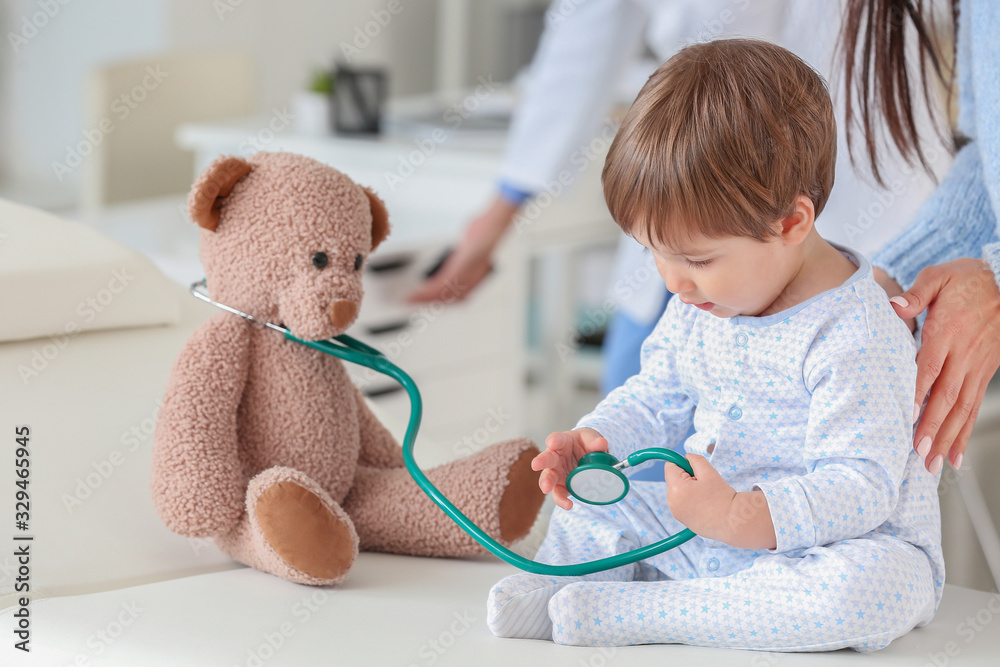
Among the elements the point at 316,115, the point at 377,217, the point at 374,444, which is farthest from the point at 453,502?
the point at 316,115

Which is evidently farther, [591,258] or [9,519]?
[591,258]

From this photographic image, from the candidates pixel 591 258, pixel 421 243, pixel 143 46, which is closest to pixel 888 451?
pixel 421 243

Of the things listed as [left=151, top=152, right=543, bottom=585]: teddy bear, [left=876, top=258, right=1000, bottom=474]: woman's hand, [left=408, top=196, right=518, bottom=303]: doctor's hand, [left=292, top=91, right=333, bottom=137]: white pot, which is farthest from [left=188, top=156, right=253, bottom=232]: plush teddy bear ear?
[left=292, top=91, right=333, bottom=137]: white pot

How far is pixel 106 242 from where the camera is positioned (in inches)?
38.7

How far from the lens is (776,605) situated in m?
0.61

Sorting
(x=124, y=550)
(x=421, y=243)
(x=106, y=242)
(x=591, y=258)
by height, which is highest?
(x=106, y=242)

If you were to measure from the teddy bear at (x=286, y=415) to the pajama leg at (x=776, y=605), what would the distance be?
165 mm

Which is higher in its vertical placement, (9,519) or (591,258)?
(9,519)

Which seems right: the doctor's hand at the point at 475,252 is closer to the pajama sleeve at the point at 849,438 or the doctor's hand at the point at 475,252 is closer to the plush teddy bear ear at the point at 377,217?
the plush teddy bear ear at the point at 377,217

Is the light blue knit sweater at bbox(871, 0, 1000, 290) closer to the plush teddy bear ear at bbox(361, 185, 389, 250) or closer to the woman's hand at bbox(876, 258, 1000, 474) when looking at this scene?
the woman's hand at bbox(876, 258, 1000, 474)

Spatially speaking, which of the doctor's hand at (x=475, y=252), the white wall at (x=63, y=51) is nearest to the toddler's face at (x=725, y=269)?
the doctor's hand at (x=475, y=252)

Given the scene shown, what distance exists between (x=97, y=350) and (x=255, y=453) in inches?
11.1

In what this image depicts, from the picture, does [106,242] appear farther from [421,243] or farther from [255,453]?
[421,243]

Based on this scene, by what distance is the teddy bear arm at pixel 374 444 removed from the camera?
857 mm
